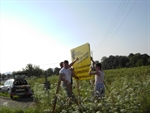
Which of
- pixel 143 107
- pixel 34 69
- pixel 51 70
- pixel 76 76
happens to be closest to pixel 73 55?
pixel 76 76

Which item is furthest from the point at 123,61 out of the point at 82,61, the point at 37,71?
the point at 82,61

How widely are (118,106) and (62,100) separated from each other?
178 cm

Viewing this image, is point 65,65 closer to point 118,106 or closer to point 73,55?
point 73,55

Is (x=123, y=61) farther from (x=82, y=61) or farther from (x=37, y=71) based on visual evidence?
(x=82, y=61)

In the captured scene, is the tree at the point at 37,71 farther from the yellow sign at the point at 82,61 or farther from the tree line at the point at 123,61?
the yellow sign at the point at 82,61

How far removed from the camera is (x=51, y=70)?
85.1 metres

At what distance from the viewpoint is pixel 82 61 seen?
688cm

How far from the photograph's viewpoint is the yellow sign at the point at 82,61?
21.3ft

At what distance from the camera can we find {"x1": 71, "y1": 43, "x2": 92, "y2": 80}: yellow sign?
6.50 meters

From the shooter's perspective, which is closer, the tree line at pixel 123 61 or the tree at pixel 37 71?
the tree at pixel 37 71

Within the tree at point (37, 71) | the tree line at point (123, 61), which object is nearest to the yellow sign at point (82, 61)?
the tree at point (37, 71)

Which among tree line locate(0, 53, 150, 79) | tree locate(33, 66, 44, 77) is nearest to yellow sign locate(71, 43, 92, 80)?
tree locate(33, 66, 44, 77)

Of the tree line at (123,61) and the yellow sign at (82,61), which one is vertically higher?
the tree line at (123,61)

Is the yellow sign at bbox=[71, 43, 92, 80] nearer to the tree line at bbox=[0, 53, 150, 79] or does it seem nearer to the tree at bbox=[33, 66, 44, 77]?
the tree at bbox=[33, 66, 44, 77]
